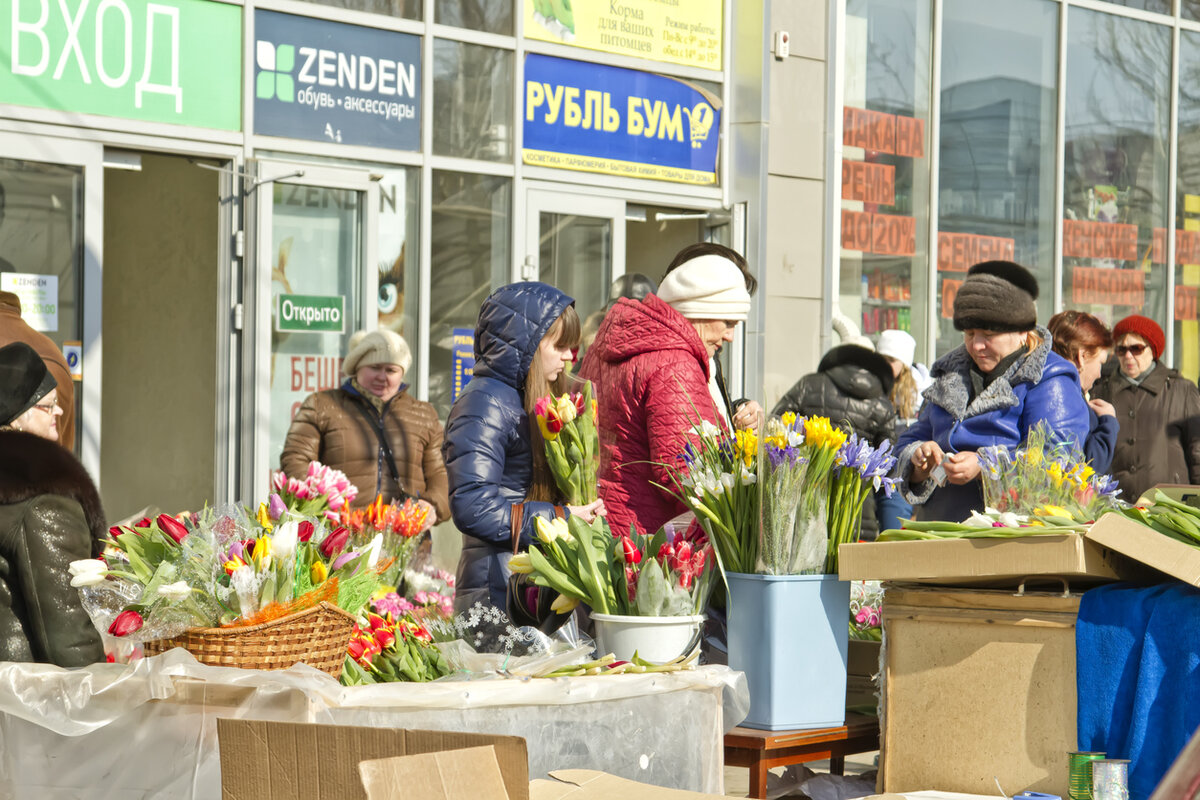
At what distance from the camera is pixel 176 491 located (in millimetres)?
10922

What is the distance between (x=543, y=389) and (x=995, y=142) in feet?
28.9

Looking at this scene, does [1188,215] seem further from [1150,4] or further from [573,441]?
[573,441]

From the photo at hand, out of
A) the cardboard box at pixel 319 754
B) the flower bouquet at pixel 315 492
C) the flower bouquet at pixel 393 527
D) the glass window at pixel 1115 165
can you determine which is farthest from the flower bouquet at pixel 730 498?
the glass window at pixel 1115 165

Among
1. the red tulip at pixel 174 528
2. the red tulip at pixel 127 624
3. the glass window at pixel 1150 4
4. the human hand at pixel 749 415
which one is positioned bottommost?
the red tulip at pixel 127 624

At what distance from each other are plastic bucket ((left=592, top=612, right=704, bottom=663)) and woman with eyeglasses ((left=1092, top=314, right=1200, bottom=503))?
5.19 m

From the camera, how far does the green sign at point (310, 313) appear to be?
8.65m

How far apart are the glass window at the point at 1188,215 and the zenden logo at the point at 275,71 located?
27.9 ft

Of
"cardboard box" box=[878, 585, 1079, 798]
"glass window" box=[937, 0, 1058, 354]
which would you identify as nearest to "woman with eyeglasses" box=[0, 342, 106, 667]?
"cardboard box" box=[878, 585, 1079, 798]

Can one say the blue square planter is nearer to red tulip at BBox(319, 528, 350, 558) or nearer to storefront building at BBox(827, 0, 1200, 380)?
red tulip at BBox(319, 528, 350, 558)

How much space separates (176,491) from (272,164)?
3.35m

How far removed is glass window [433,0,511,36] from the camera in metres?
9.27

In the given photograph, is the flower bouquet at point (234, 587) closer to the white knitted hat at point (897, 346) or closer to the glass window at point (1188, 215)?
the white knitted hat at point (897, 346)

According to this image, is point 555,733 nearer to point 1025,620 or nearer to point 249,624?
point 249,624

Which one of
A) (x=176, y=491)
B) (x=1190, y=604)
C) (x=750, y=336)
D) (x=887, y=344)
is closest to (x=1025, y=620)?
(x=1190, y=604)
